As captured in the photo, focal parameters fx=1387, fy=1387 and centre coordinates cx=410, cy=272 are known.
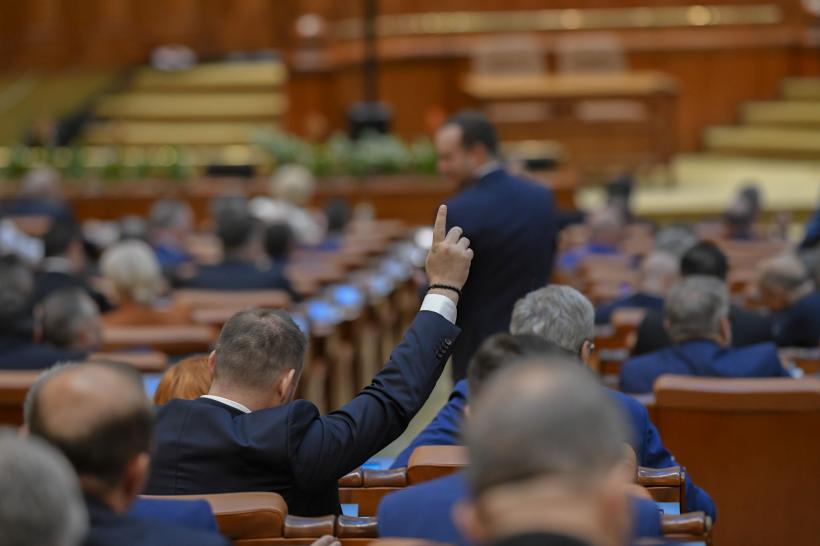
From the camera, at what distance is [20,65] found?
55.7 ft

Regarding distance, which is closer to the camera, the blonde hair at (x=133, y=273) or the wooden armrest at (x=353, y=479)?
the wooden armrest at (x=353, y=479)

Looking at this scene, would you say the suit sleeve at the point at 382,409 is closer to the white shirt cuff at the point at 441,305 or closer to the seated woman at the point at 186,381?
the white shirt cuff at the point at 441,305

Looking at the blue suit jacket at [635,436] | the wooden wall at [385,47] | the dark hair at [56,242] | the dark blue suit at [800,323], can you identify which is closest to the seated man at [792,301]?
the dark blue suit at [800,323]

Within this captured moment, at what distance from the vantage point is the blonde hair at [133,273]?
19.0 feet

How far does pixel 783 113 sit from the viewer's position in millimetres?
15789

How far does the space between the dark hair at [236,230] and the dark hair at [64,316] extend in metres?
1.79

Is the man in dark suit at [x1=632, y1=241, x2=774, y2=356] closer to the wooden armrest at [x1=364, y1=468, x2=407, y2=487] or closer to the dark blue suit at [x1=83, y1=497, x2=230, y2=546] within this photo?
the wooden armrest at [x1=364, y1=468, x2=407, y2=487]

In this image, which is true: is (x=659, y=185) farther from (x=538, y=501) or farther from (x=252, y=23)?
(x=538, y=501)

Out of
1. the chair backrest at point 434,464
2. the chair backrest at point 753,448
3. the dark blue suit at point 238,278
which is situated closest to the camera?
the chair backrest at point 434,464

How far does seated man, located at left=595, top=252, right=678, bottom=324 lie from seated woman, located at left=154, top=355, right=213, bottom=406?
2.87 m

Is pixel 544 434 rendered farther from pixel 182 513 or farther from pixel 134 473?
pixel 182 513

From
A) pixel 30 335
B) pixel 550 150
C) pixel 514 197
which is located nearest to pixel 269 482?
pixel 514 197

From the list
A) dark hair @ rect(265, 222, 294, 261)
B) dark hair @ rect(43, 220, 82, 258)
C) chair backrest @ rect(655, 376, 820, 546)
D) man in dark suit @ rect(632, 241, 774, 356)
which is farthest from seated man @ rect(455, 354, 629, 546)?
dark hair @ rect(265, 222, 294, 261)

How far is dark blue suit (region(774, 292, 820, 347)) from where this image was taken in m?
5.43
